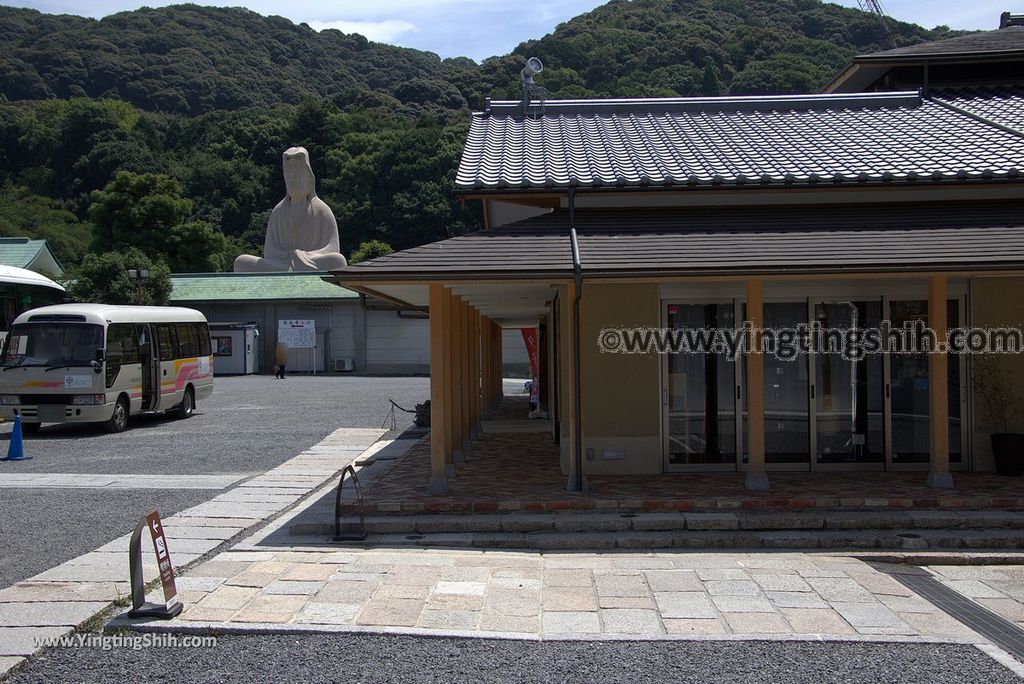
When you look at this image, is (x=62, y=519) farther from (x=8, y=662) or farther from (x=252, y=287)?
(x=252, y=287)

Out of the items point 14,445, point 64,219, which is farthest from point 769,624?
point 64,219

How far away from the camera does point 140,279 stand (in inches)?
1200

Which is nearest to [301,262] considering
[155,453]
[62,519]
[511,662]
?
[155,453]

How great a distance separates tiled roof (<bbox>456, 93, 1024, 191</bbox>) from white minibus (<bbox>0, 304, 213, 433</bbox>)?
8117 millimetres

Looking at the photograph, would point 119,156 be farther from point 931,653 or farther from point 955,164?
point 931,653

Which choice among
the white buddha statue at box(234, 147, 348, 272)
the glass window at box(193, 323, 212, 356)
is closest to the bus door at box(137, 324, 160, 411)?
the glass window at box(193, 323, 212, 356)

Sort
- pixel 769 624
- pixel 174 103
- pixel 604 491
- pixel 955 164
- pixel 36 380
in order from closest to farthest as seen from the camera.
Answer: pixel 769 624 → pixel 604 491 → pixel 955 164 → pixel 36 380 → pixel 174 103

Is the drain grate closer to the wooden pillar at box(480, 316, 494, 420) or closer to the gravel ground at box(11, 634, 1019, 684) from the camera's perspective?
the gravel ground at box(11, 634, 1019, 684)

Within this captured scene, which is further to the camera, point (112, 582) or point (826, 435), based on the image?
point (826, 435)

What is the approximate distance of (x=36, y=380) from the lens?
1532 cm

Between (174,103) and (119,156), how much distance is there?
3089cm

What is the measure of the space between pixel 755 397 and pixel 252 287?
29.6 metres

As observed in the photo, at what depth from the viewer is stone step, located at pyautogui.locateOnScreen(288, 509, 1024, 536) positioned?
8055mm

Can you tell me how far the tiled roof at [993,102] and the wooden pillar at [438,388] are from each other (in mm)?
8602
